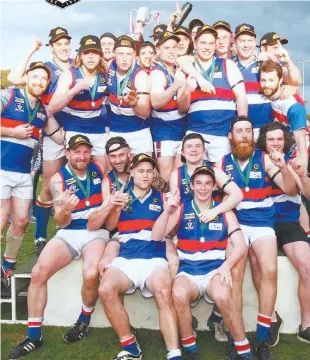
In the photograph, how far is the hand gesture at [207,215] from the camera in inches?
169

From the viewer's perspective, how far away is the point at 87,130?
5551 millimetres

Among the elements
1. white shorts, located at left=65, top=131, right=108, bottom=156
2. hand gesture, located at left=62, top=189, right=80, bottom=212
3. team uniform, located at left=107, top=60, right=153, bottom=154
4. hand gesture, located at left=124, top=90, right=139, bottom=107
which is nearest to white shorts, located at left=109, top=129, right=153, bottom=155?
team uniform, located at left=107, top=60, right=153, bottom=154

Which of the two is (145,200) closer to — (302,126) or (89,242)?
(89,242)

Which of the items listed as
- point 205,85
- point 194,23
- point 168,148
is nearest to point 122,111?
point 168,148

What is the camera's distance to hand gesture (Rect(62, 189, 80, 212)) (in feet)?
14.6

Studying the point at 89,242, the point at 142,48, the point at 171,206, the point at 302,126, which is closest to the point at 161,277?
the point at 171,206

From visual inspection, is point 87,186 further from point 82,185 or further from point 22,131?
point 22,131

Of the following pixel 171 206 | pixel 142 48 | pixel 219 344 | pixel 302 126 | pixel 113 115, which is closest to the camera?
pixel 171 206

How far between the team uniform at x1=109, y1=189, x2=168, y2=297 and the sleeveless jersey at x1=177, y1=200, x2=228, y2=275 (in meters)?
0.23

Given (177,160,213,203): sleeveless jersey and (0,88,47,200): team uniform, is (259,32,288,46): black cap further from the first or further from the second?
(0,88,47,200): team uniform

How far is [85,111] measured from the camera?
5.47 m

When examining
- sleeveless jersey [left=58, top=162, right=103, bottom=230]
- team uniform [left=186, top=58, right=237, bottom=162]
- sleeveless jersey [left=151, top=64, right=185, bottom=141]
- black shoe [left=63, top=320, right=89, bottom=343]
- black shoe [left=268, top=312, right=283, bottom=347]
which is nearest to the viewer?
black shoe [left=268, top=312, right=283, bottom=347]

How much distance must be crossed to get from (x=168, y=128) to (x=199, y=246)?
161 centimetres

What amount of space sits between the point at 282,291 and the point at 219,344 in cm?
81
